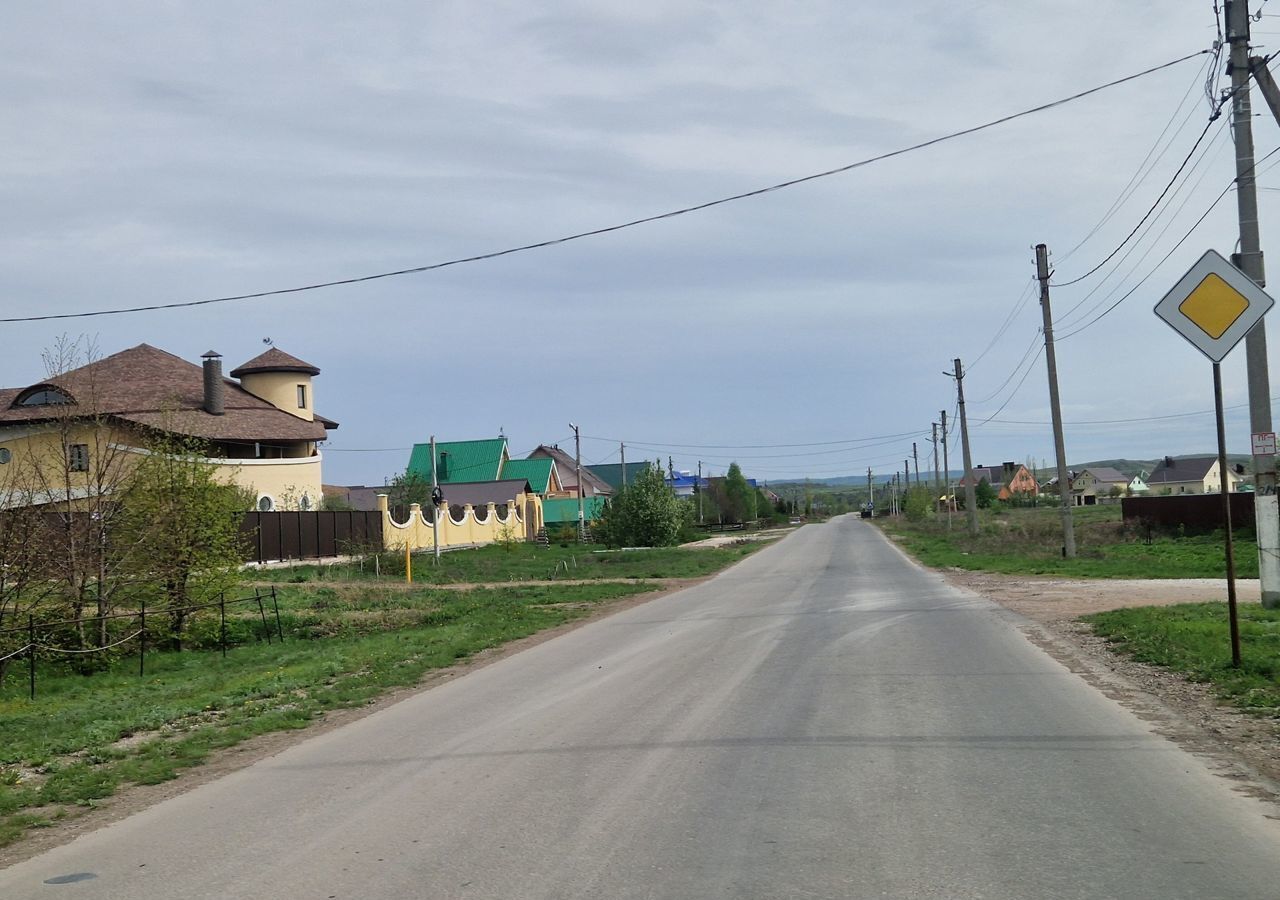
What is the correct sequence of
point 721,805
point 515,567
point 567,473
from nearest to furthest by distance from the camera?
1. point 721,805
2. point 515,567
3. point 567,473

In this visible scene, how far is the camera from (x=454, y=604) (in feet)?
82.2

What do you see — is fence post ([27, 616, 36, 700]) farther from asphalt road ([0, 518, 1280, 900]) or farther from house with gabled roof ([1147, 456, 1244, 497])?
house with gabled roof ([1147, 456, 1244, 497])

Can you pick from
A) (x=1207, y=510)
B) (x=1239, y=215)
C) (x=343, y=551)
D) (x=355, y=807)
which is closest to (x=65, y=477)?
(x=355, y=807)

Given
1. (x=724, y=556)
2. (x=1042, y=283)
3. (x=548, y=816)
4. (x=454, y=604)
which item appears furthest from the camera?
(x=724, y=556)

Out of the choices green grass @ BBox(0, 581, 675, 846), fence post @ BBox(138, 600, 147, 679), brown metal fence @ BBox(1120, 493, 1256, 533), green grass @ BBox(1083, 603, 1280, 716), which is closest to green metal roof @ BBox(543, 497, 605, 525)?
brown metal fence @ BBox(1120, 493, 1256, 533)

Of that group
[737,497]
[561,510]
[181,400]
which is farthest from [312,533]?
[737,497]

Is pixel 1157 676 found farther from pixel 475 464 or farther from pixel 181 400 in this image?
pixel 475 464

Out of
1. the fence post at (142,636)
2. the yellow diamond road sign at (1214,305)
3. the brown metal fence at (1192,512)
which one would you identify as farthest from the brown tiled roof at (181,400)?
the yellow diamond road sign at (1214,305)

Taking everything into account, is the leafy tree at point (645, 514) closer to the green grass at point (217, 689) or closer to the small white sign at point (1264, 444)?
the green grass at point (217, 689)

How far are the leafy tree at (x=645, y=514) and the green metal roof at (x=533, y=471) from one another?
3448cm

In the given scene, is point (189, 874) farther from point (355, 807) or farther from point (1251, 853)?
point (1251, 853)

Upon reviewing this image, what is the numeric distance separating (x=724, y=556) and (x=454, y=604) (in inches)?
898

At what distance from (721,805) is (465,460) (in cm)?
8679

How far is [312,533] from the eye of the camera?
43469 millimetres
